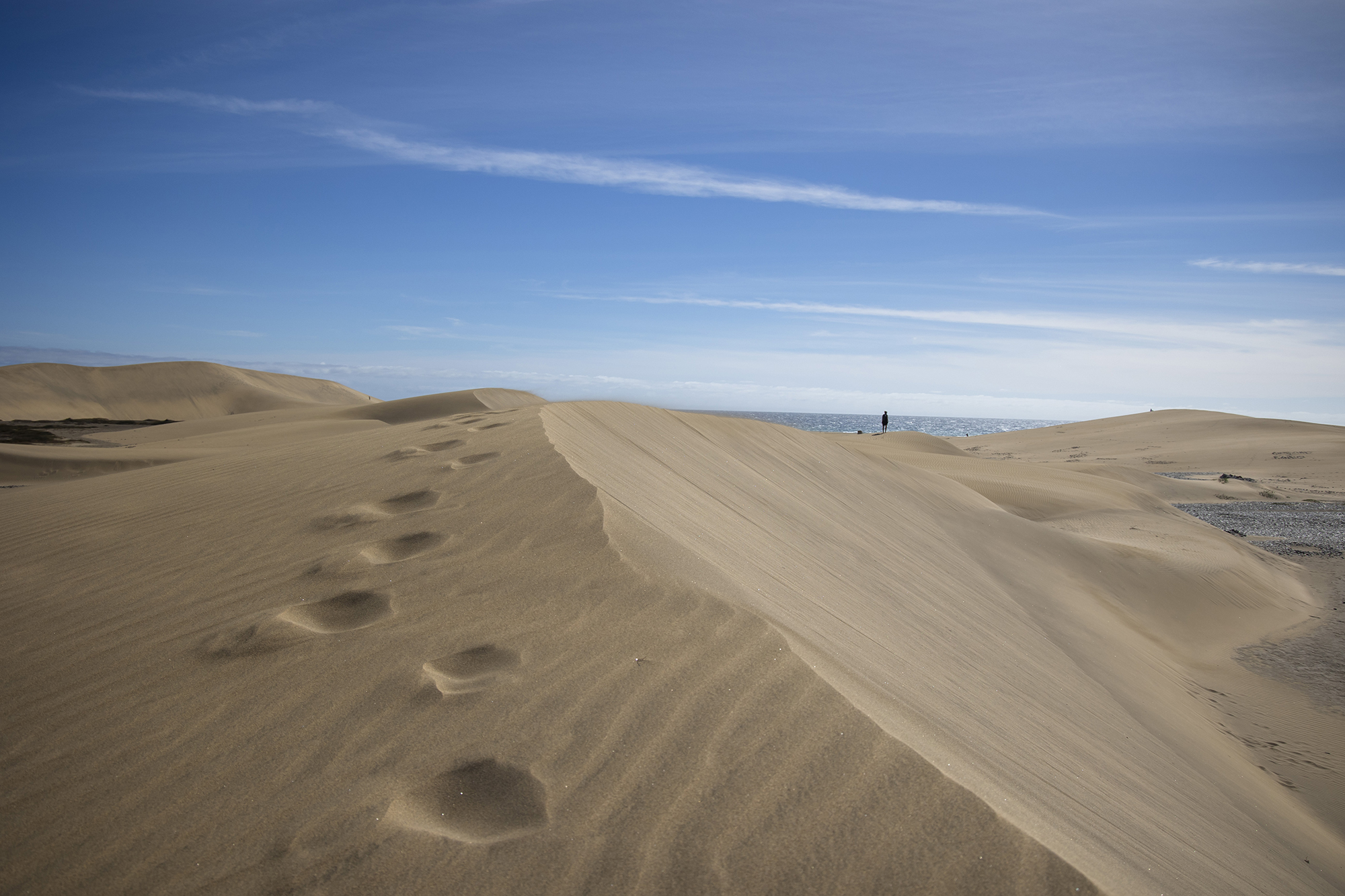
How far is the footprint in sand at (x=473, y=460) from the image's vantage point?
4.43 meters

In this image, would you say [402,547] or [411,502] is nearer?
[402,547]

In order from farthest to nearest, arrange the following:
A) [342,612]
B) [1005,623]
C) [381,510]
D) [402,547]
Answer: [1005,623] < [381,510] < [402,547] < [342,612]

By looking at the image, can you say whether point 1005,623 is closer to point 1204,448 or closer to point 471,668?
point 471,668

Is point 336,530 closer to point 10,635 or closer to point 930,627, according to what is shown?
point 10,635

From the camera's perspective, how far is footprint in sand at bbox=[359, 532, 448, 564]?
3150 millimetres

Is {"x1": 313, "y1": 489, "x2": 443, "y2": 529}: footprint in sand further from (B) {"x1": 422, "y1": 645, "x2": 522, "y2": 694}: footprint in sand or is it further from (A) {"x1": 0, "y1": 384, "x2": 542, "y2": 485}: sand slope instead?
(A) {"x1": 0, "y1": 384, "x2": 542, "y2": 485}: sand slope

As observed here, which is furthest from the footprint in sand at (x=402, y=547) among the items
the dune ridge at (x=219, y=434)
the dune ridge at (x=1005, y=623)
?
the dune ridge at (x=219, y=434)

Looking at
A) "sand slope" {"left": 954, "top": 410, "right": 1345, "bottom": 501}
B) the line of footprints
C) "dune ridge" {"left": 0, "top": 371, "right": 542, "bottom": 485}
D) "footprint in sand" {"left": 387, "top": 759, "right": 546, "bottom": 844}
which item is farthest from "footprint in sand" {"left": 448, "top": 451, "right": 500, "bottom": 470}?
"sand slope" {"left": 954, "top": 410, "right": 1345, "bottom": 501}

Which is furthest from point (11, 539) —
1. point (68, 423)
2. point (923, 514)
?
point (68, 423)

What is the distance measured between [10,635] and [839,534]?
5180 mm

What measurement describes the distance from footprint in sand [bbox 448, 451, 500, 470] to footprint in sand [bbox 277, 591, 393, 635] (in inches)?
65.3

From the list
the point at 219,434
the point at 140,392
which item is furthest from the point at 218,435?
the point at 140,392

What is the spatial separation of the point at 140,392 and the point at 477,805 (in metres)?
49.0

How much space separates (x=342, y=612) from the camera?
2.70 metres
